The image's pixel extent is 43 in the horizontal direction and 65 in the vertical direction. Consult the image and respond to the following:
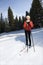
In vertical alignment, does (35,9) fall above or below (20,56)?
above

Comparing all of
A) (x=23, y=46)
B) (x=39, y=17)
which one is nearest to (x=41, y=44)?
(x=23, y=46)

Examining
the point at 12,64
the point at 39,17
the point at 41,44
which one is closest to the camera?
the point at 12,64

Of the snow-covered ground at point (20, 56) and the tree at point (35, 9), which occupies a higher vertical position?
the tree at point (35, 9)

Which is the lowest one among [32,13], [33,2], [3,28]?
[3,28]

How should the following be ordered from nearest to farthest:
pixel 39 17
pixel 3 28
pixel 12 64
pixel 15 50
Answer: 1. pixel 12 64
2. pixel 15 50
3. pixel 39 17
4. pixel 3 28

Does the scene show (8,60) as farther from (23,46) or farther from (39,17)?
(39,17)

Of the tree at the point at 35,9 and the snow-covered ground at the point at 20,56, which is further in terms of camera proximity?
the tree at the point at 35,9

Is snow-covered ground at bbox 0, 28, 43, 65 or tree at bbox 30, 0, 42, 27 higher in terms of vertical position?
tree at bbox 30, 0, 42, 27

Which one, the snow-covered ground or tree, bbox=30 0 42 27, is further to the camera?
tree, bbox=30 0 42 27

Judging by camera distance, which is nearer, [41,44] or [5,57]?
[5,57]

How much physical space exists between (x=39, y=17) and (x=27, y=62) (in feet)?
123

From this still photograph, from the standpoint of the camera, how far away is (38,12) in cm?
4575

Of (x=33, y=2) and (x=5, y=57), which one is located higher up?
(x=33, y=2)

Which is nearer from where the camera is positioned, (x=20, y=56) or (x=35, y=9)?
(x=20, y=56)
